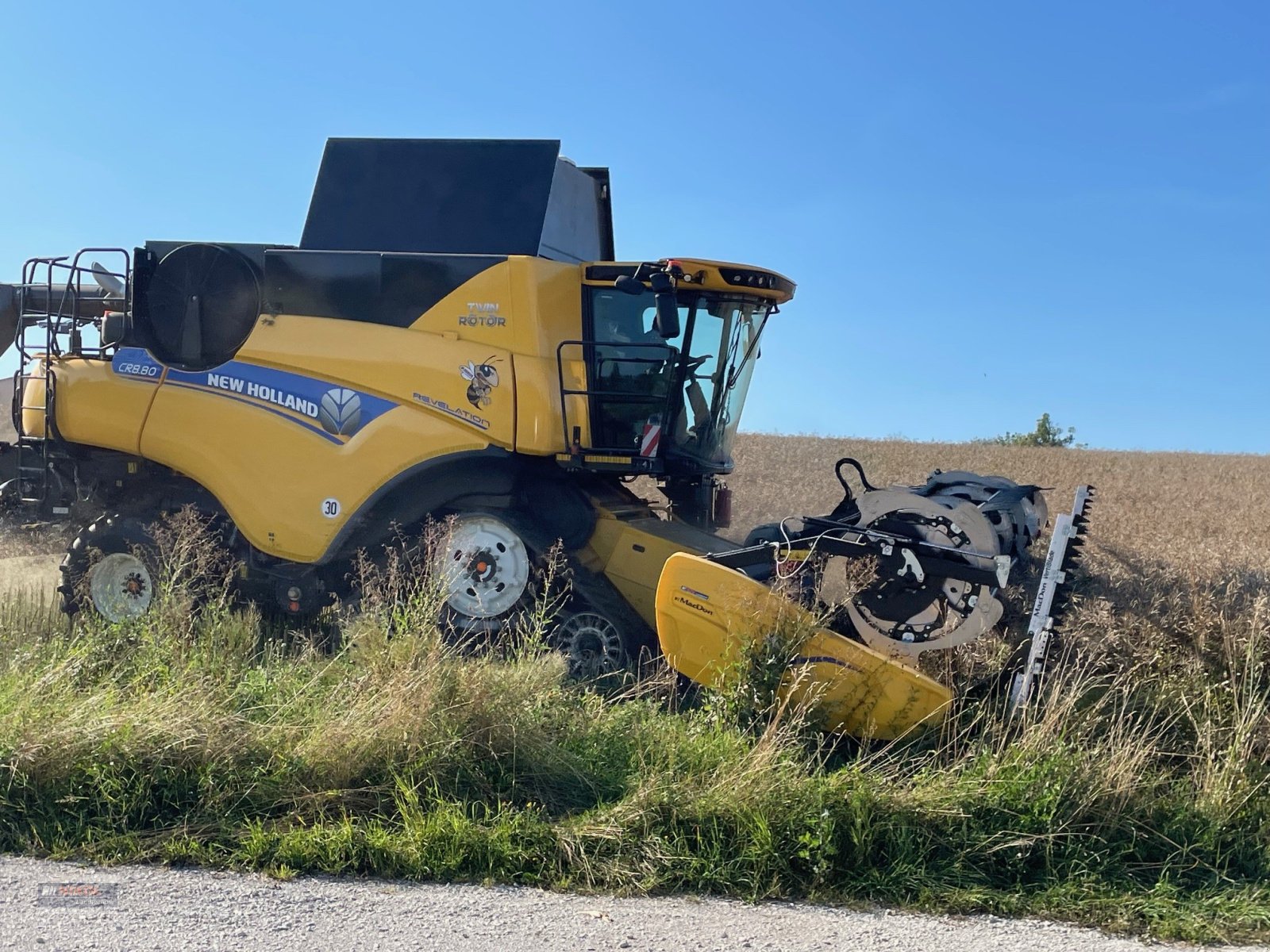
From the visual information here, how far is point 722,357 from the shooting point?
7707mm

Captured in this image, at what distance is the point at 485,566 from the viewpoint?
7.21 m

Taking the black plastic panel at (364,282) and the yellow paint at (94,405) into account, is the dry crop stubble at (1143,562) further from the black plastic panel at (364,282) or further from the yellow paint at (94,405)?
Answer: the yellow paint at (94,405)

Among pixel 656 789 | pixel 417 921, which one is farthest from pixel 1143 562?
pixel 417 921

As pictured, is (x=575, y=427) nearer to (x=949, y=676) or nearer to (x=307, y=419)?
(x=307, y=419)

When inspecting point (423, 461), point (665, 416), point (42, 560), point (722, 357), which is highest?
point (722, 357)

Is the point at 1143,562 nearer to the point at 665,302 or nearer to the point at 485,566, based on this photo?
the point at 665,302

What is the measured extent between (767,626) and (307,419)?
3.84 meters

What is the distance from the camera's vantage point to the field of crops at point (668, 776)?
155 inches

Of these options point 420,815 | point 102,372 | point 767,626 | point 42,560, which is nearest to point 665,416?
point 767,626

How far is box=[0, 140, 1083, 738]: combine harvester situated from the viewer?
7.12m

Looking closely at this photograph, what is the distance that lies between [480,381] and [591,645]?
1.94 metres

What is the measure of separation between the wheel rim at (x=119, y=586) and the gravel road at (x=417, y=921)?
14.0ft

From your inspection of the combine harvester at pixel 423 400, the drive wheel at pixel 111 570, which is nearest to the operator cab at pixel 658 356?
the combine harvester at pixel 423 400

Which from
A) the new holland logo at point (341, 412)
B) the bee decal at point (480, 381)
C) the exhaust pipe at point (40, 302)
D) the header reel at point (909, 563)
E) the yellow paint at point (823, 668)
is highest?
the exhaust pipe at point (40, 302)
